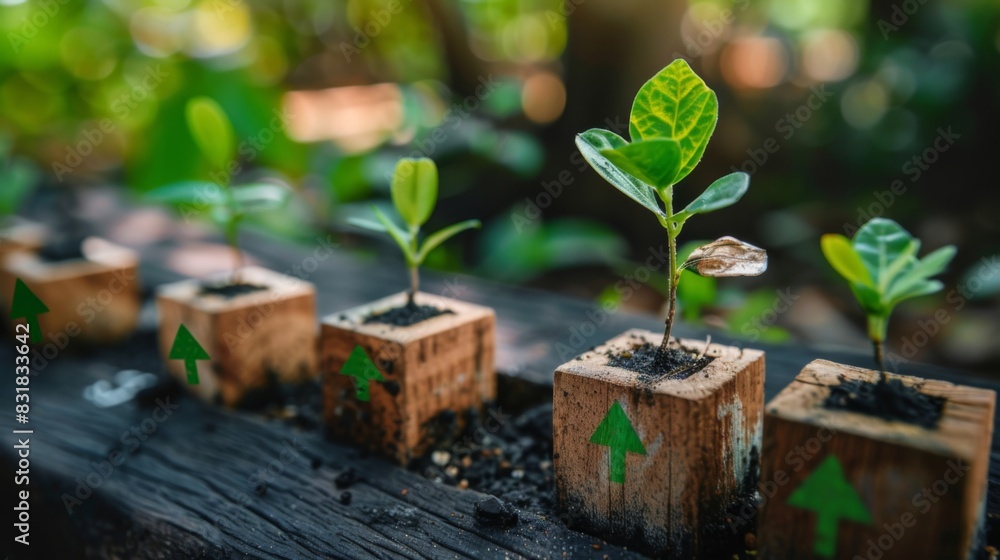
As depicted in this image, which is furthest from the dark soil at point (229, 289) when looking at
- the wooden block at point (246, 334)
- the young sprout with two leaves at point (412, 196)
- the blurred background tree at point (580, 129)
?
the blurred background tree at point (580, 129)

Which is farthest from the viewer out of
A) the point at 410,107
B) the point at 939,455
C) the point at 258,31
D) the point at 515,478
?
the point at 258,31

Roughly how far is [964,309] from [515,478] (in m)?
2.28

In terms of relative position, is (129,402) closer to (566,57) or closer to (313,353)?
(313,353)

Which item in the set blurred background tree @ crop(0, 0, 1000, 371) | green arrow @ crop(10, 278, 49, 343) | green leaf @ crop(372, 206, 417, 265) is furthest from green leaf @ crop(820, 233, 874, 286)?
blurred background tree @ crop(0, 0, 1000, 371)

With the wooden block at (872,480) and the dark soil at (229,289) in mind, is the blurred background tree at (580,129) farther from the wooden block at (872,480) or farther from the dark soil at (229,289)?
the wooden block at (872,480)

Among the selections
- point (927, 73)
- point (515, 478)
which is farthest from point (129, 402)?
point (927, 73)

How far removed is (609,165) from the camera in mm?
857

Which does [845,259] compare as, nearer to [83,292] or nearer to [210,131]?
[210,131]

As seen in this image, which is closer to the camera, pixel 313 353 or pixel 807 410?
pixel 807 410

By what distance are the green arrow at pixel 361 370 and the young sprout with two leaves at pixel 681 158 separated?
1.45 feet

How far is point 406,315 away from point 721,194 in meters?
0.54

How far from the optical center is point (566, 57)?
9.32 ft

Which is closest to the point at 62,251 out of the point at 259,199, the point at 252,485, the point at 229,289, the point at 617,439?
the point at 229,289

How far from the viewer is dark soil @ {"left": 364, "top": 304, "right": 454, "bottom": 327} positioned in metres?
1.11
